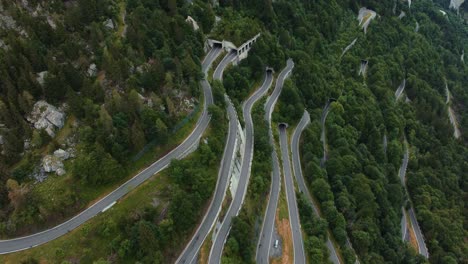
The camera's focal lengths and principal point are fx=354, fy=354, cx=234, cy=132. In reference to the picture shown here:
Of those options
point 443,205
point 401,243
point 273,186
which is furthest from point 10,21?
point 443,205

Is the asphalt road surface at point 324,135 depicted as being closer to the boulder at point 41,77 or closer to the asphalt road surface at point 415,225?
the asphalt road surface at point 415,225

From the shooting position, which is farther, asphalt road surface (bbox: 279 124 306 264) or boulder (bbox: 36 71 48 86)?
asphalt road surface (bbox: 279 124 306 264)

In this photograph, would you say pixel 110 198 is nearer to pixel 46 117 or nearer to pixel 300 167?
pixel 46 117

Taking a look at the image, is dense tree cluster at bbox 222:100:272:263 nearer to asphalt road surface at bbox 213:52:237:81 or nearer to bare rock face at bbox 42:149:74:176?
asphalt road surface at bbox 213:52:237:81

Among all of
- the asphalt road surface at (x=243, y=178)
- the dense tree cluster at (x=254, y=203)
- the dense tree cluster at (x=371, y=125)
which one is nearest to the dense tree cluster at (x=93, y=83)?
the asphalt road surface at (x=243, y=178)

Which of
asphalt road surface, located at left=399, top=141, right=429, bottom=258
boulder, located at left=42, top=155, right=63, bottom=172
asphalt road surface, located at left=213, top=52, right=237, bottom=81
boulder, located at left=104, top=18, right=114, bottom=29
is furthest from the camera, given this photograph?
asphalt road surface, located at left=399, top=141, right=429, bottom=258

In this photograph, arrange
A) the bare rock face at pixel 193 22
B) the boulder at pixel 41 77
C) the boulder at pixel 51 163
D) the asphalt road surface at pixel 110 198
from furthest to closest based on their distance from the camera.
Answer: the bare rock face at pixel 193 22 → the boulder at pixel 41 77 → the boulder at pixel 51 163 → the asphalt road surface at pixel 110 198

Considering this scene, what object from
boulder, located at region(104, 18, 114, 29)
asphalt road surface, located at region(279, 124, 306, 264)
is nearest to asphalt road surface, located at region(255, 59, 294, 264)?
asphalt road surface, located at region(279, 124, 306, 264)
